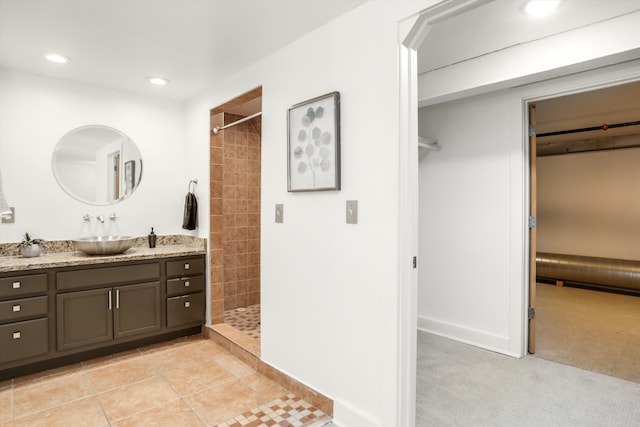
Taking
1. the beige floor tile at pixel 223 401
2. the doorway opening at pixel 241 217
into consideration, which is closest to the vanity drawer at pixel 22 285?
the beige floor tile at pixel 223 401

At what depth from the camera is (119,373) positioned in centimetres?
263

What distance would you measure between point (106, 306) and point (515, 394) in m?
3.06

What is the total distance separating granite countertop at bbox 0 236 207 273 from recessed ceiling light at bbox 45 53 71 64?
4.91ft

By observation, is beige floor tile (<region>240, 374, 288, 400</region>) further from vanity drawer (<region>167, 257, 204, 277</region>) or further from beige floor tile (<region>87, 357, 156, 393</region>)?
vanity drawer (<region>167, 257, 204, 277</region>)

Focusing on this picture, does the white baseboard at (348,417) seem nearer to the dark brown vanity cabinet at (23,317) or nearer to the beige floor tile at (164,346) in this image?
the beige floor tile at (164,346)

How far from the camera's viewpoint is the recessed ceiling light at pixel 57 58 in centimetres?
258

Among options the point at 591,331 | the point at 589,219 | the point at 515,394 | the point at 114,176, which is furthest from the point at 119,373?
the point at 589,219

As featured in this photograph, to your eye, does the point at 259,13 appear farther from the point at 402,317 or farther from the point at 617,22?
the point at 617,22

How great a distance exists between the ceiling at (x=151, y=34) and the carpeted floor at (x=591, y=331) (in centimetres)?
310

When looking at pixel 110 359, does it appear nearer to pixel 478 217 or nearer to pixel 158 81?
pixel 158 81

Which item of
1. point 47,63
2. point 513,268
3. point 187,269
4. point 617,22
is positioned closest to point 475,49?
point 617,22

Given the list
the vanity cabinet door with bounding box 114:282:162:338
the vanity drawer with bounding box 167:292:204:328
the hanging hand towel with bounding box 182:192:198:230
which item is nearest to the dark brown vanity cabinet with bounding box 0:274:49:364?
the vanity cabinet door with bounding box 114:282:162:338

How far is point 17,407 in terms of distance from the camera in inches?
85.4

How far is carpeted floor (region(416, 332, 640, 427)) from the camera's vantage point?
2.04m
